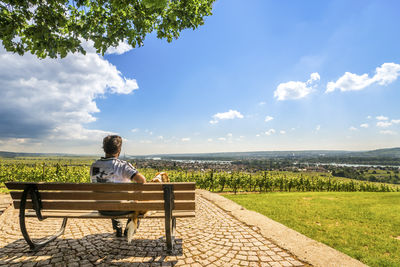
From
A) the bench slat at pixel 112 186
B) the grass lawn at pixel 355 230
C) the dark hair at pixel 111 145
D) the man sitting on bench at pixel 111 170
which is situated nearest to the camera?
the bench slat at pixel 112 186

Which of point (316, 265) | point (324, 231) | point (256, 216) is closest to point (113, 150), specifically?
point (316, 265)

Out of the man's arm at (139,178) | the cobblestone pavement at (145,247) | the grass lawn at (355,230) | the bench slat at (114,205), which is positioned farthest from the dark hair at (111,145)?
the grass lawn at (355,230)

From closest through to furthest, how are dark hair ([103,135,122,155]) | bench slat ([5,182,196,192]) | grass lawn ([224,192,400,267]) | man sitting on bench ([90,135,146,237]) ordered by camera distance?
1. bench slat ([5,182,196,192])
2. man sitting on bench ([90,135,146,237])
3. dark hair ([103,135,122,155])
4. grass lawn ([224,192,400,267])

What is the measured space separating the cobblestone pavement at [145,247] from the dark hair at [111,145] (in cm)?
164

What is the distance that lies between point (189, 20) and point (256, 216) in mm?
5316

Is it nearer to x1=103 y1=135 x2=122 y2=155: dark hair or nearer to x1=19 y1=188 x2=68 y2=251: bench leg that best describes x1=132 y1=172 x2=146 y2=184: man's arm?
x1=103 y1=135 x2=122 y2=155: dark hair

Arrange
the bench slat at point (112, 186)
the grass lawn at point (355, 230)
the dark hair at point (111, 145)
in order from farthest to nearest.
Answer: the grass lawn at point (355, 230), the dark hair at point (111, 145), the bench slat at point (112, 186)

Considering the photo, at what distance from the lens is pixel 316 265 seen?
278cm

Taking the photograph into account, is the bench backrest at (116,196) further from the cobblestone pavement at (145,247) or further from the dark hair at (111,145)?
the cobblestone pavement at (145,247)

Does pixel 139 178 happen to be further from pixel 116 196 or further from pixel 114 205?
pixel 114 205

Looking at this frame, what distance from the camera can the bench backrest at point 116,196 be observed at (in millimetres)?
2863

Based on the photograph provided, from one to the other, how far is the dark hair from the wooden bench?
628 mm

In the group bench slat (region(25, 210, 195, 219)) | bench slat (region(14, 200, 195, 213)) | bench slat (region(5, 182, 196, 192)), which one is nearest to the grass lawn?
bench slat (region(25, 210, 195, 219))

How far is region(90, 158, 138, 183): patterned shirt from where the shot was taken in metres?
3.19
